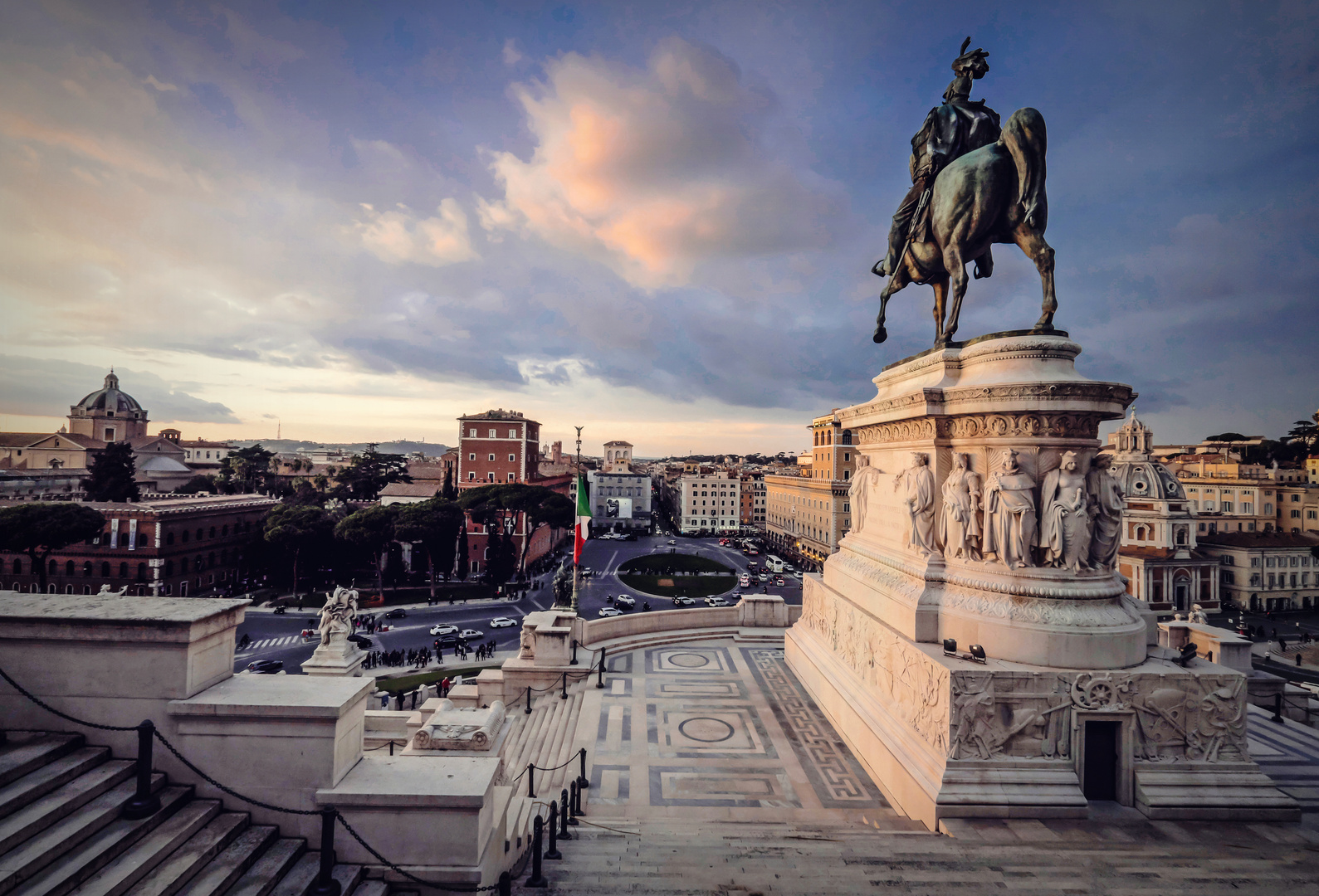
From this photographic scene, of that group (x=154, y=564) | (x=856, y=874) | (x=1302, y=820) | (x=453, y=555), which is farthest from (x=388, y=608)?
(x=1302, y=820)

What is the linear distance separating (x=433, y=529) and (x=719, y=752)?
40.6 metres

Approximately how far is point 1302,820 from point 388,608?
4195 centimetres

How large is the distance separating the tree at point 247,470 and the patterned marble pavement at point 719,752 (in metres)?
77.3

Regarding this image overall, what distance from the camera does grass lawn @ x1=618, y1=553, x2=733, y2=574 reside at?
54281mm

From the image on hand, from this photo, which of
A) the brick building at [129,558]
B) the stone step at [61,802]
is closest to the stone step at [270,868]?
the stone step at [61,802]

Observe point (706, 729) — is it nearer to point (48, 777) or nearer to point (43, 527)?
point (48, 777)

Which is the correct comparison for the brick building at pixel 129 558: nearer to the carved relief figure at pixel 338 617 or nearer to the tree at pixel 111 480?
the tree at pixel 111 480

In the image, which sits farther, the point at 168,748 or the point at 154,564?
the point at 154,564

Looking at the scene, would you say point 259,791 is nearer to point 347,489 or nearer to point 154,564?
point 154,564

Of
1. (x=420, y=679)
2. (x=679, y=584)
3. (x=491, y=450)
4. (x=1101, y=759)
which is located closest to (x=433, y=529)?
(x=491, y=450)

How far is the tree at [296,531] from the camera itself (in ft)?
139

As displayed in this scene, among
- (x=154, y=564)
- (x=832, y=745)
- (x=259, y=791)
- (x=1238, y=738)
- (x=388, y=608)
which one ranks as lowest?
(x=388, y=608)

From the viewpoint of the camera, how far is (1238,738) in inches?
296

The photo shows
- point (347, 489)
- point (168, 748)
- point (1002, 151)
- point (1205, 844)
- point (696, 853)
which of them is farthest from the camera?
point (347, 489)
